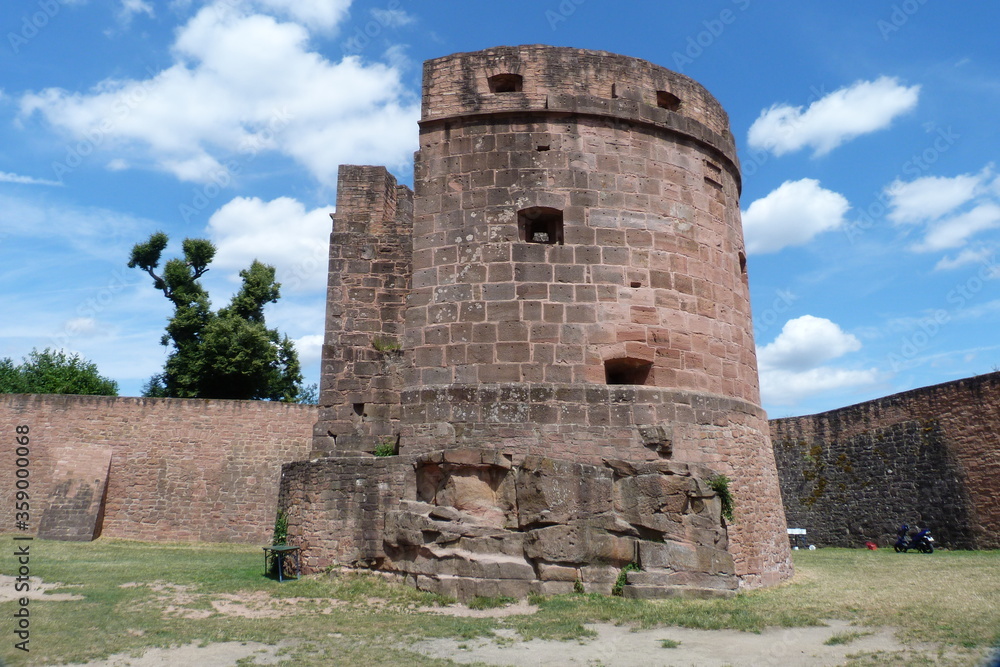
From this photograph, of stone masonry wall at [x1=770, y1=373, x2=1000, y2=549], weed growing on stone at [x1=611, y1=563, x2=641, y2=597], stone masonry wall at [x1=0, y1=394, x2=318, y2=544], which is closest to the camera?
weed growing on stone at [x1=611, y1=563, x2=641, y2=597]

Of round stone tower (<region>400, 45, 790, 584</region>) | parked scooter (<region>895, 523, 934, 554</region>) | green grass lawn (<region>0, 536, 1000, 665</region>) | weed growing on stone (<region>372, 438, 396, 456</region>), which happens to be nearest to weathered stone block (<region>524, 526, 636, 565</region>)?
green grass lawn (<region>0, 536, 1000, 665</region>)

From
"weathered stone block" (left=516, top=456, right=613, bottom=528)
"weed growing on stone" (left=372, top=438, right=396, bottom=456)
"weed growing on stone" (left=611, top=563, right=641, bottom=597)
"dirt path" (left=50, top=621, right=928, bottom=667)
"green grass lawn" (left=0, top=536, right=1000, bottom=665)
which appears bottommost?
"dirt path" (left=50, top=621, right=928, bottom=667)

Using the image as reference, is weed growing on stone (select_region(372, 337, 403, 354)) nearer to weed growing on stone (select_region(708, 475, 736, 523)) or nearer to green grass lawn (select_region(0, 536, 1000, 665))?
green grass lawn (select_region(0, 536, 1000, 665))

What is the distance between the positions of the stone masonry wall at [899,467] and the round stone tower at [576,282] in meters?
7.47

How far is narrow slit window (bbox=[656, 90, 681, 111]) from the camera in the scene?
34.2ft

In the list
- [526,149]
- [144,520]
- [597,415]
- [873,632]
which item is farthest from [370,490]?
[144,520]

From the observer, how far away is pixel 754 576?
8.95 m

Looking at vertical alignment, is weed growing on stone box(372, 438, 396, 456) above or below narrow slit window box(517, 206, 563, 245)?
below

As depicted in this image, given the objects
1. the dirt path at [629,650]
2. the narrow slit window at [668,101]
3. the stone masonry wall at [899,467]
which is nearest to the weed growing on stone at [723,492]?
the dirt path at [629,650]

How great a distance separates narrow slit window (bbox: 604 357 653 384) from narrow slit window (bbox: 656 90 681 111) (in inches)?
159

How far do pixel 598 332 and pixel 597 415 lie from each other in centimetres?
111

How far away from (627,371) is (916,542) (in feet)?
32.3

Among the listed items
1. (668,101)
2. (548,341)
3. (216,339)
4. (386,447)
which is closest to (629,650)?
(548,341)

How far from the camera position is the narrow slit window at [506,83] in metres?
9.93
